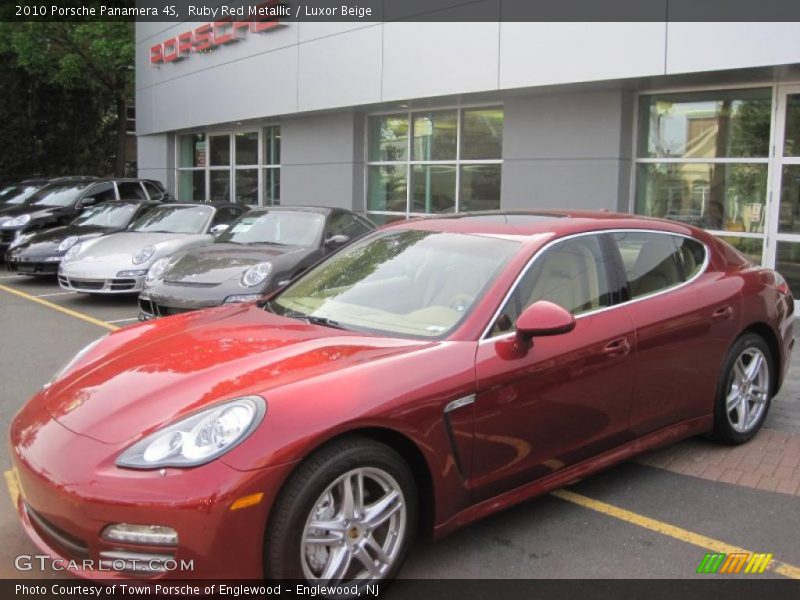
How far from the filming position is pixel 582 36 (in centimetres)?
977

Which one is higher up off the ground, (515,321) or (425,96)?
(425,96)

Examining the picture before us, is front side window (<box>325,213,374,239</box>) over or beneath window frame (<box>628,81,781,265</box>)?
beneath

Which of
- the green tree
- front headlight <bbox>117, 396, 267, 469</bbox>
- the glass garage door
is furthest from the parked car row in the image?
the green tree

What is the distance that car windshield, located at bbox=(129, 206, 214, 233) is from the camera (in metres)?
10.6

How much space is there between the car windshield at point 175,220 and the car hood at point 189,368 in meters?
7.12

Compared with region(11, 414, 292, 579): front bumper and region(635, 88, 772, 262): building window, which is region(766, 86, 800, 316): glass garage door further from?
region(11, 414, 292, 579): front bumper

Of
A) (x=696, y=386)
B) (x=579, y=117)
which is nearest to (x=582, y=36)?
(x=579, y=117)

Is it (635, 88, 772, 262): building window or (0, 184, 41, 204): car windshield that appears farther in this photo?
(0, 184, 41, 204): car windshield

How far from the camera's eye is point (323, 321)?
12.0 feet

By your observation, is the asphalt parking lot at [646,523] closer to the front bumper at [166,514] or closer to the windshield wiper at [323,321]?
the front bumper at [166,514]

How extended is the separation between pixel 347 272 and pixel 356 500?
1.58 meters

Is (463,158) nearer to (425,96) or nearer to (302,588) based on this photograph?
(425,96)

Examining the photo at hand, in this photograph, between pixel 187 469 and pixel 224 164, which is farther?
pixel 224 164

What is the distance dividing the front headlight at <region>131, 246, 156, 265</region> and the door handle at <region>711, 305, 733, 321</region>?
24.4 feet
